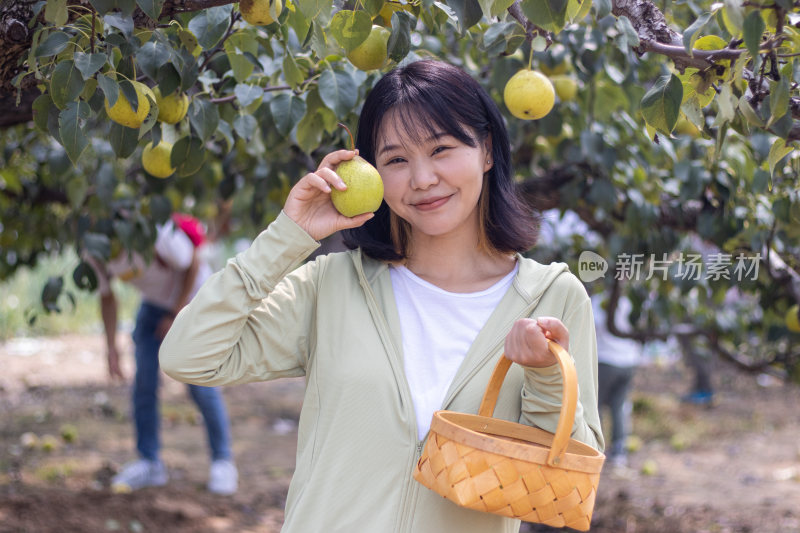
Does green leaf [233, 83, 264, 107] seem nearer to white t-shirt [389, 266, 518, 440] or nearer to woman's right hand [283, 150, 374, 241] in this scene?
woman's right hand [283, 150, 374, 241]

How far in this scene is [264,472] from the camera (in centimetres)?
479

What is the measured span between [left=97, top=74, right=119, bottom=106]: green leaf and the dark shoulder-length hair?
0.46 metres

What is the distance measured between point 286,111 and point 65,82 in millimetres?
545

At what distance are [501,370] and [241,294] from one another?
1.52 feet

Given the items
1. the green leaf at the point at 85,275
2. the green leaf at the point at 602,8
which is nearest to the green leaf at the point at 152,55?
the green leaf at the point at 602,8

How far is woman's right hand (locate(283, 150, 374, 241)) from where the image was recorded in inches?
55.2

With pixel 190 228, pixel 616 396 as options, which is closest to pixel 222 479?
pixel 190 228

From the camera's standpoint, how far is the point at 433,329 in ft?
4.79

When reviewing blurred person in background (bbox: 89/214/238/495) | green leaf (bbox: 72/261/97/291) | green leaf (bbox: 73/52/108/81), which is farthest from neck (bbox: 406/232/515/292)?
blurred person in background (bbox: 89/214/238/495)

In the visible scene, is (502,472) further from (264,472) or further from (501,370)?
(264,472)

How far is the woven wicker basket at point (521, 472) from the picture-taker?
1.15 meters

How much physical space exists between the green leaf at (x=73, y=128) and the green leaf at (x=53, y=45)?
10cm

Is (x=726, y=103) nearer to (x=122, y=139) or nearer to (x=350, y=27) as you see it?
(x=350, y=27)

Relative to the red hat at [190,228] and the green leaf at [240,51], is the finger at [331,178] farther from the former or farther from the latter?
the red hat at [190,228]
